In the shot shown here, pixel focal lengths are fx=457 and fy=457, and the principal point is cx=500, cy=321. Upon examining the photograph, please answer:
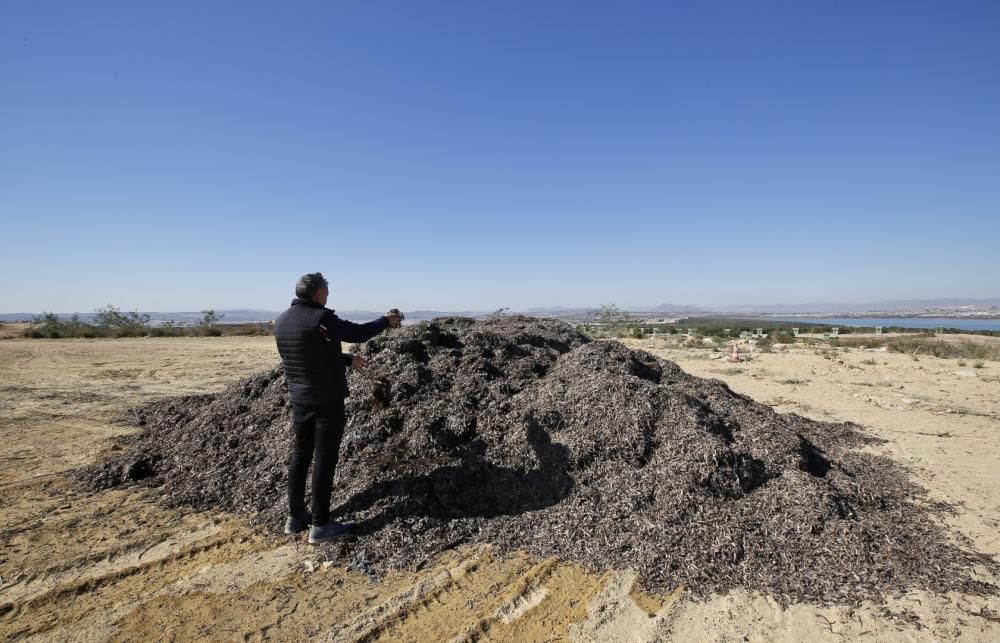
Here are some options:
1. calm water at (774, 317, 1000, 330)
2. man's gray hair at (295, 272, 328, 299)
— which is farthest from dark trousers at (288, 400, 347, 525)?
calm water at (774, 317, 1000, 330)

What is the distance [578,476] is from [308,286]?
253 cm

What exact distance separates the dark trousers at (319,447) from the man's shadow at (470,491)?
322 mm

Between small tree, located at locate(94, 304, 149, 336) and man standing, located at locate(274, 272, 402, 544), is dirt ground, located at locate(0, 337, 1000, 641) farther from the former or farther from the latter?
small tree, located at locate(94, 304, 149, 336)

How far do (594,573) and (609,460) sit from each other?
106 centimetres

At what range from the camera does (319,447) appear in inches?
125

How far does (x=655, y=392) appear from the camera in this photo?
14.6ft

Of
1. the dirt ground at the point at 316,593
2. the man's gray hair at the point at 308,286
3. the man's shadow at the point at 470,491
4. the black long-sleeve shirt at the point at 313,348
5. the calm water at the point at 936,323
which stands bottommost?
the calm water at the point at 936,323

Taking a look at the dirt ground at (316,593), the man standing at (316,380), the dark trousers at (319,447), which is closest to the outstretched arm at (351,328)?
the man standing at (316,380)

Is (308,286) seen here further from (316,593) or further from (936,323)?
(936,323)

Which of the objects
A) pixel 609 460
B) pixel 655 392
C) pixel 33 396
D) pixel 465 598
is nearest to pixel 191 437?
pixel 465 598

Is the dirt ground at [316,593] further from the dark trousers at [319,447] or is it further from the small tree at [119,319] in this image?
the small tree at [119,319]

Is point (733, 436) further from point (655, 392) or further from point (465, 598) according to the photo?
point (465, 598)

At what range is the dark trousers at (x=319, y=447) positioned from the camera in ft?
10.4

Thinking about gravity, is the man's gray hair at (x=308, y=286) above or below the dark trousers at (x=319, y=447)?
above
